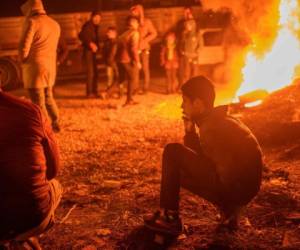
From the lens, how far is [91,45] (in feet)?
36.6

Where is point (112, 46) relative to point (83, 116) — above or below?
above

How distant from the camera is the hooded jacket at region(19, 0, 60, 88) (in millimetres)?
7258

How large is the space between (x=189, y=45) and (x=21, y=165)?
30.9ft

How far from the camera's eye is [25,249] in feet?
11.6

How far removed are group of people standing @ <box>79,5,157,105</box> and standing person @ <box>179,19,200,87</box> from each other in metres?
0.89

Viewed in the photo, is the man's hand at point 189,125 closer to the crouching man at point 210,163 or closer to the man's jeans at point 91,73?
the crouching man at point 210,163

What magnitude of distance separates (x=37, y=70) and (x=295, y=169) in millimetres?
4470

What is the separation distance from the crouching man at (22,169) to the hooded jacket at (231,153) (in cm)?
144

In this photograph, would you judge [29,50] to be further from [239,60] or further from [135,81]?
[239,60]

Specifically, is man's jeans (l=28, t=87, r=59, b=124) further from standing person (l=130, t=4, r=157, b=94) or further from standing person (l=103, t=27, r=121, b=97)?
standing person (l=130, t=4, r=157, b=94)

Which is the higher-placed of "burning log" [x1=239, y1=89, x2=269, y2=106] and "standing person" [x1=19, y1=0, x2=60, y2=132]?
"standing person" [x1=19, y1=0, x2=60, y2=132]

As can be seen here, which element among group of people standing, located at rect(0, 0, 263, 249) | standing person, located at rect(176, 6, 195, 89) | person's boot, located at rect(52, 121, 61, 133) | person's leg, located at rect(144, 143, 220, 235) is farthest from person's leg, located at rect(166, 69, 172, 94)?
person's leg, located at rect(144, 143, 220, 235)

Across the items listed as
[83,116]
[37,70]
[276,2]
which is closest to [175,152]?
[37,70]

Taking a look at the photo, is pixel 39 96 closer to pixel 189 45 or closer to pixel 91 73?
pixel 91 73
